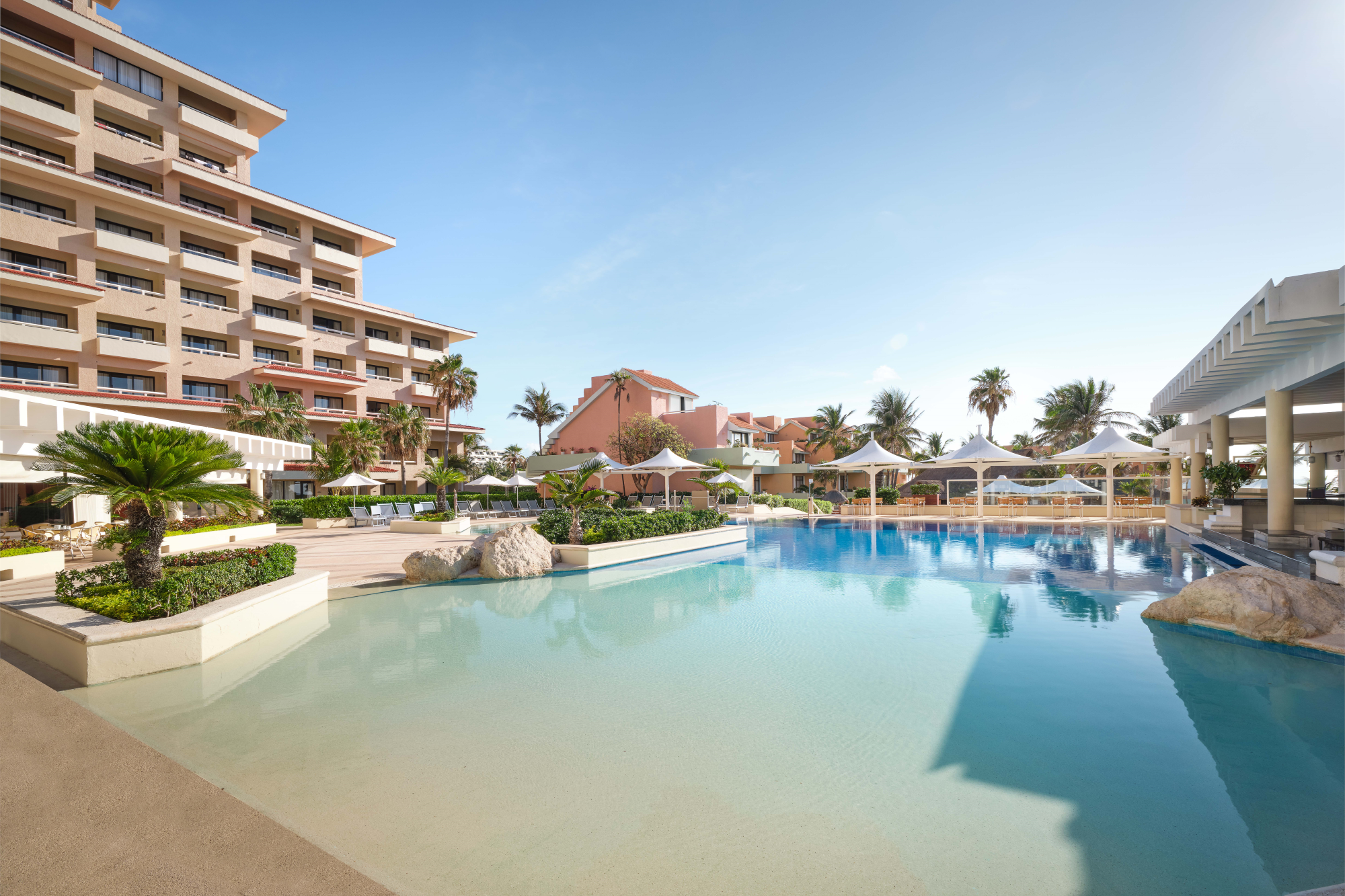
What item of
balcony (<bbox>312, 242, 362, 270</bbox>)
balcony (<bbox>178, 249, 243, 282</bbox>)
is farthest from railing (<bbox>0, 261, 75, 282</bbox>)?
balcony (<bbox>312, 242, 362, 270</bbox>)

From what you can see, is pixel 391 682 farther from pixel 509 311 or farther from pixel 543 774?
pixel 509 311

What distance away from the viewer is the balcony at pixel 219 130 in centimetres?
3030

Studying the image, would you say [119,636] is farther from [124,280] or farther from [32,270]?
[124,280]

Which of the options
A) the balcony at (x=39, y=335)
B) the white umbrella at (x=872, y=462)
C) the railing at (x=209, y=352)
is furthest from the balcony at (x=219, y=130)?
the white umbrella at (x=872, y=462)

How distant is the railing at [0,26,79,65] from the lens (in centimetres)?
2469

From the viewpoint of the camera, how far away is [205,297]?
3116 centimetres

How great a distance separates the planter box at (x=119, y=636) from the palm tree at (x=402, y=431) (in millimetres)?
25263

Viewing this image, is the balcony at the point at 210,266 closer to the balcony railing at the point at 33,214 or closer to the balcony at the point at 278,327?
the balcony at the point at 278,327

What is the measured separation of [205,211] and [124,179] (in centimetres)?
330

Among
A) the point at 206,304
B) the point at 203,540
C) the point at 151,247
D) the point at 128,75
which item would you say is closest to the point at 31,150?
the point at 151,247

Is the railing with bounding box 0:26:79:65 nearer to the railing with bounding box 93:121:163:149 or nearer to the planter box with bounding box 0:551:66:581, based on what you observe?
the railing with bounding box 93:121:163:149

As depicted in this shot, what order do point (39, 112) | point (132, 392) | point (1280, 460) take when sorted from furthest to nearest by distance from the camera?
point (132, 392)
point (39, 112)
point (1280, 460)

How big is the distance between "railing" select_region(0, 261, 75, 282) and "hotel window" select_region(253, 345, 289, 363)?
7.93 metres

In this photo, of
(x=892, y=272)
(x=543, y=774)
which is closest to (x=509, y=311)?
(x=892, y=272)
